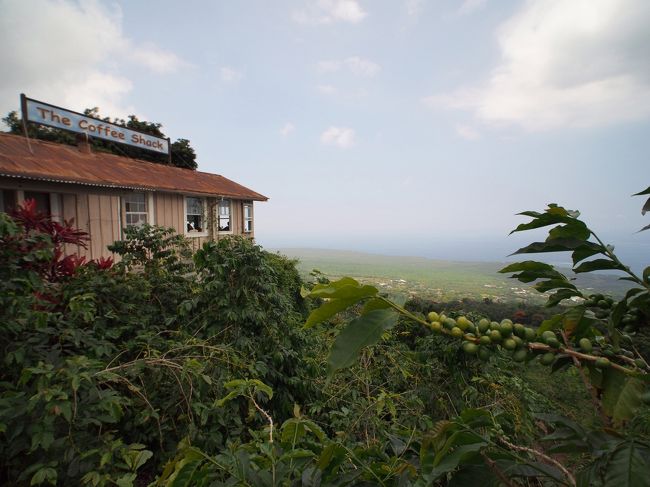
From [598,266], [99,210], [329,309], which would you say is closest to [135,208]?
[99,210]

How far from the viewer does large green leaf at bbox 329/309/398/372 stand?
1.99 feet

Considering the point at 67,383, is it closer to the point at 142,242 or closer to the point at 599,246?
the point at 599,246

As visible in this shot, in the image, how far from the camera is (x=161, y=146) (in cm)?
1278

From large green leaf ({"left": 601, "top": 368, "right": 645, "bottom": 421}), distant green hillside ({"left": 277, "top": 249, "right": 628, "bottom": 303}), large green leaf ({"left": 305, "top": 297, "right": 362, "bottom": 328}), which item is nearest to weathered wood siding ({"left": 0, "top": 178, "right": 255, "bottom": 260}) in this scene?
distant green hillside ({"left": 277, "top": 249, "right": 628, "bottom": 303})

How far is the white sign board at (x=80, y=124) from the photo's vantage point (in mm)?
8000

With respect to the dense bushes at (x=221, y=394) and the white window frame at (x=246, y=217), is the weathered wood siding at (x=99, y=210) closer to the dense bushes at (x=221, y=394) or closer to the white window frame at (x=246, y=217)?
the dense bushes at (x=221, y=394)

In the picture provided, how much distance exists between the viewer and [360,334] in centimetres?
63

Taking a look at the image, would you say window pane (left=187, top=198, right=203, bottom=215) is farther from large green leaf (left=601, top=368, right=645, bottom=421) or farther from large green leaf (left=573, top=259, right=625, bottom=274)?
large green leaf (left=601, top=368, right=645, bottom=421)

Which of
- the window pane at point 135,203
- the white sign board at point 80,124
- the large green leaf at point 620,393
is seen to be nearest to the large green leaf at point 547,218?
the large green leaf at point 620,393

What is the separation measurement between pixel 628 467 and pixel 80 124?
12.2 metres

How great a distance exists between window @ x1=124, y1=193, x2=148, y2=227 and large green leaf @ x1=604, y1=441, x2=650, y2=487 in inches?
425

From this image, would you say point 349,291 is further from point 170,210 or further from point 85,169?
point 170,210

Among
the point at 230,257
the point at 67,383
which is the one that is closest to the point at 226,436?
the point at 67,383

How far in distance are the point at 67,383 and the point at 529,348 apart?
2.37 metres
